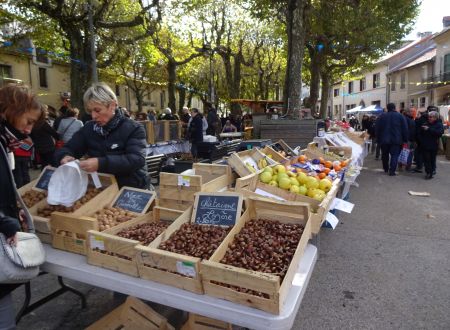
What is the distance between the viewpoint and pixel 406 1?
15.2 meters

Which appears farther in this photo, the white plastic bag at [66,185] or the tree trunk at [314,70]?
the tree trunk at [314,70]

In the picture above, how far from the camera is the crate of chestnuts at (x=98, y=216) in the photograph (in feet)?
7.18

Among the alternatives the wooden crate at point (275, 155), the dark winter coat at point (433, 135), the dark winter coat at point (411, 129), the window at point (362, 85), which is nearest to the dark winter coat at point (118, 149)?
the wooden crate at point (275, 155)

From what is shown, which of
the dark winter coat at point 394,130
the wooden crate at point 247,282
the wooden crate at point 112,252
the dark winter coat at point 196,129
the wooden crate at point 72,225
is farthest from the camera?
the dark winter coat at point 196,129

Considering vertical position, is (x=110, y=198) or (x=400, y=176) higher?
(x=110, y=198)

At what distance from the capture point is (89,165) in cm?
236

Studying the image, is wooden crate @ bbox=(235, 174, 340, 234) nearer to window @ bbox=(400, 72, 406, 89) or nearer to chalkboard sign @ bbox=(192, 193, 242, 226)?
chalkboard sign @ bbox=(192, 193, 242, 226)

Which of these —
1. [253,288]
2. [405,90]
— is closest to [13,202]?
[253,288]

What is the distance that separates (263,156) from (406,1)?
1457cm

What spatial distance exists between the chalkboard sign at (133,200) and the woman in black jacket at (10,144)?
0.71m

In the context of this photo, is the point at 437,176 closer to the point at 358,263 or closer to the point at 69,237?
the point at 358,263

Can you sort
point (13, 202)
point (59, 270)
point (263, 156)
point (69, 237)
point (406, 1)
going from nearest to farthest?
point (13, 202)
point (59, 270)
point (69, 237)
point (263, 156)
point (406, 1)

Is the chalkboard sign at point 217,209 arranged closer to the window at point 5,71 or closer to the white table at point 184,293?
the white table at point 184,293

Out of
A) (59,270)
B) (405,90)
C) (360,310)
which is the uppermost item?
(405,90)
